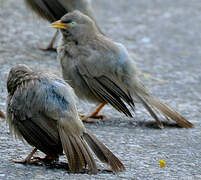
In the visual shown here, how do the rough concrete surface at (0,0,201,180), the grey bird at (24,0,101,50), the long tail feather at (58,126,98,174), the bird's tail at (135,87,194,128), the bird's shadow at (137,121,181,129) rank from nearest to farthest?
the long tail feather at (58,126,98,174) → the rough concrete surface at (0,0,201,180) → the bird's tail at (135,87,194,128) → the bird's shadow at (137,121,181,129) → the grey bird at (24,0,101,50)

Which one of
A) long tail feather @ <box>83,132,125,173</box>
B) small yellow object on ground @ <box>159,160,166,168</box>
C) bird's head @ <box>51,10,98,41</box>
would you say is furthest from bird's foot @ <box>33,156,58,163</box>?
bird's head @ <box>51,10,98,41</box>

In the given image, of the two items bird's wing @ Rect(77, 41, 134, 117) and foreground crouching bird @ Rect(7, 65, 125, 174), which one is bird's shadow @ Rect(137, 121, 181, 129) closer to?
bird's wing @ Rect(77, 41, 134, 117)

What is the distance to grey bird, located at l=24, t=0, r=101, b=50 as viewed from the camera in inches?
390

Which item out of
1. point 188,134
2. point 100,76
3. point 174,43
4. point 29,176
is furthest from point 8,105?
point 174,43

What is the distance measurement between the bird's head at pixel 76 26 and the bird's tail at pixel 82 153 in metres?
2.54

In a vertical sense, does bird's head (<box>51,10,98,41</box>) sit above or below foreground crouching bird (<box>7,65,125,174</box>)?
above

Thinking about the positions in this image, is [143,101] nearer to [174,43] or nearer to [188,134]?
[188,134]

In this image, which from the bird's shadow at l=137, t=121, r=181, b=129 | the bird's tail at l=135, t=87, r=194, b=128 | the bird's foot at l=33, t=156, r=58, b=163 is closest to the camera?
the bird's foot at l=33, t=156, r=58, b=163

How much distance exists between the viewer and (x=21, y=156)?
5.77m

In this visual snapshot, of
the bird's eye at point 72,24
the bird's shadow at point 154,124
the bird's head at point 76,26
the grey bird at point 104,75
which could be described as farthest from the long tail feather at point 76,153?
the bird's eye at point 72,24

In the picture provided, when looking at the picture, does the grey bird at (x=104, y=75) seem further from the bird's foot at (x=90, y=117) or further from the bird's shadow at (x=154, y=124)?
the bird's shadow at (x=154, y=124)

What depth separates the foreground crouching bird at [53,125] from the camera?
5.20 m

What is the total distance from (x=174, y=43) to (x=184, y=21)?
1.73 metres

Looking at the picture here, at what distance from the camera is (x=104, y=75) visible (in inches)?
286
